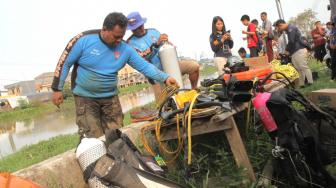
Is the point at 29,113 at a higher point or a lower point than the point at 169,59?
lower

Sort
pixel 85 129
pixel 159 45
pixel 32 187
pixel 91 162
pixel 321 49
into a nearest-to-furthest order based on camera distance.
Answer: pixel 32 187, pixel 91 162, pixel 85 129, pixel 159 45, pixel 321 49

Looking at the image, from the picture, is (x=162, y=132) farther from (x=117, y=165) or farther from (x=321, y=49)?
(x=321, y=49)

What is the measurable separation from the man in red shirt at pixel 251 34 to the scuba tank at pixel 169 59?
6.28 meters

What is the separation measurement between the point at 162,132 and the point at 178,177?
17.3 inches

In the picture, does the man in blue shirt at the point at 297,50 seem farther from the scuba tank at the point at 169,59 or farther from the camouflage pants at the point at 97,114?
the camouflage pants at the point at 97,114

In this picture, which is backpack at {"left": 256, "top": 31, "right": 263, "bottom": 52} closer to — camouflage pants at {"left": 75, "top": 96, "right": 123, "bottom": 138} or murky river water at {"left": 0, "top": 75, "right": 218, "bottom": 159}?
camouflage pants at {"left": 75, "top": 96, "right": 123, "bottom": 138}

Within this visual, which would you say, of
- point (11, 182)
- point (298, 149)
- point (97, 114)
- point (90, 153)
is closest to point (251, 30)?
point (97, 114)

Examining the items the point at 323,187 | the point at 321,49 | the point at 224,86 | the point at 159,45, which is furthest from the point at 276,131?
the point at 321,49

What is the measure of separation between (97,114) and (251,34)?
792cm

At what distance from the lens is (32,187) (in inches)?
108

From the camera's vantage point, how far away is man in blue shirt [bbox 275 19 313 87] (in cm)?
873

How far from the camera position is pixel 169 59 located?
19.6 ft

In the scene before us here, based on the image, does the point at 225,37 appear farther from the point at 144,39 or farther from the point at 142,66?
the point at 142,66

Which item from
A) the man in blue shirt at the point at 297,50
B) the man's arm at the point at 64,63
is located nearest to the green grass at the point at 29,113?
the man in blue shirt at the point at 297,50
